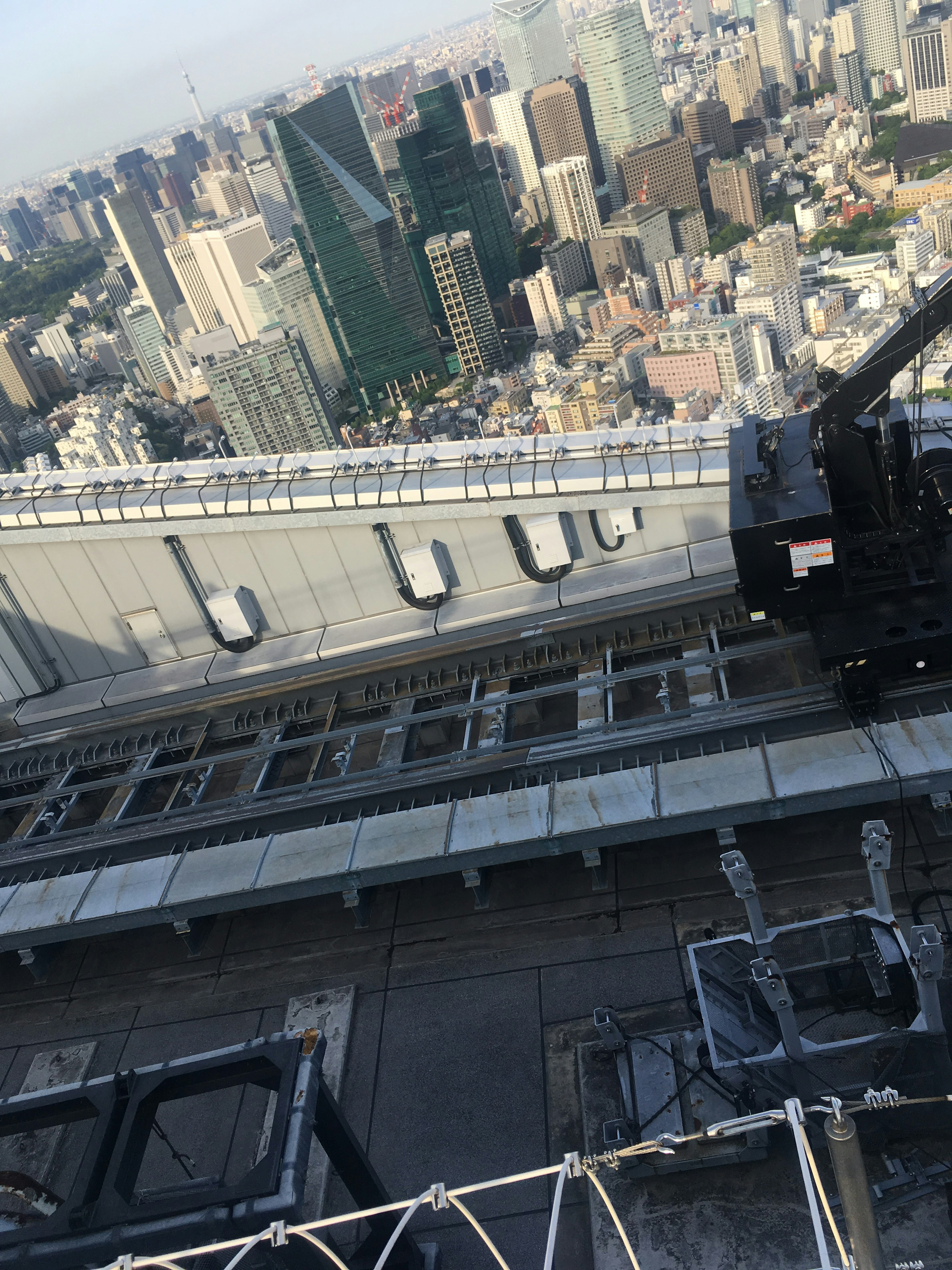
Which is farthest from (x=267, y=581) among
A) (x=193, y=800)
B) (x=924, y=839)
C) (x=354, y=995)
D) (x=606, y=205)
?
(x=606, y=205)

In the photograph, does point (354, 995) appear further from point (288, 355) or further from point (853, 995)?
point (288, 355)

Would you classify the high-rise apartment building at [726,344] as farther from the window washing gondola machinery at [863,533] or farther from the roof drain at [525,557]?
the window washing gondola machinery at [863,533]

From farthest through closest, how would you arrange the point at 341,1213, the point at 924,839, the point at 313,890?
the point at 313,890 < the point at 924,839 < the point at 341,1213

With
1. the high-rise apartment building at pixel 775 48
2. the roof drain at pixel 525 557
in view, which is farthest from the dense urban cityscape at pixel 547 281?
the roof drain at pixel 525 557

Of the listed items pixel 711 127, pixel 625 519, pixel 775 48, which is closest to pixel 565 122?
pixel 711 127

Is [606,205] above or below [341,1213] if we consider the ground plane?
below

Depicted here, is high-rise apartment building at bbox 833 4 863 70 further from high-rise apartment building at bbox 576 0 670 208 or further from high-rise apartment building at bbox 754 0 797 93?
high-rise apartment building at bbox 576 0 670 208
